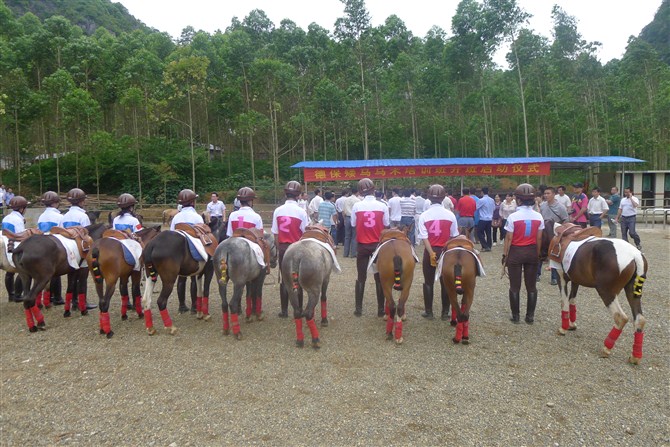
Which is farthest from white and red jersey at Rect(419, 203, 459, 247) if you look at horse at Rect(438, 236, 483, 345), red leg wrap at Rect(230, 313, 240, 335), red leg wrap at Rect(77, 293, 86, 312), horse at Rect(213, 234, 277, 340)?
red leg wrap at Rect(77, 293, 86, 312)

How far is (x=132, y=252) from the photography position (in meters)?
6.07

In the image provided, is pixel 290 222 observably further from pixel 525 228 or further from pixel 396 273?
pixel 525 228

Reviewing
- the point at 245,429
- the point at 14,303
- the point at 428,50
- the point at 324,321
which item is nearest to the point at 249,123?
the point at 428,50

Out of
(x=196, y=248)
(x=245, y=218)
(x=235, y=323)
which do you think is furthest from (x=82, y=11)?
(x=235, y=323)

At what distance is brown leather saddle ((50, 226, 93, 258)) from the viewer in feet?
20.9

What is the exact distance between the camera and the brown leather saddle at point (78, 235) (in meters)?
6.36

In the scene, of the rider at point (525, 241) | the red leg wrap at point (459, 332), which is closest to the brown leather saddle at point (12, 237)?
the red leg wrap at point (459, 332)

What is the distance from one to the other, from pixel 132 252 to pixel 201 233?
1.00 meters

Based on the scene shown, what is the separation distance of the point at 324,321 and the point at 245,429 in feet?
8.97

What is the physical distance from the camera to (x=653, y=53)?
3409 centimetres

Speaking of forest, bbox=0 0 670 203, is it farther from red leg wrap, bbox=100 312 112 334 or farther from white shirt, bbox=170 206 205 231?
red leg wrap, bbox=100 312 112 334

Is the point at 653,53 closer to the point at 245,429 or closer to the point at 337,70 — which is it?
the point at 337,70

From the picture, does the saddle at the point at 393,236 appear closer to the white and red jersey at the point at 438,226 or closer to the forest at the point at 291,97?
the white and red jersey at the point at 438,226

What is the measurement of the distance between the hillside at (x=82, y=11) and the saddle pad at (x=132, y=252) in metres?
73.2
